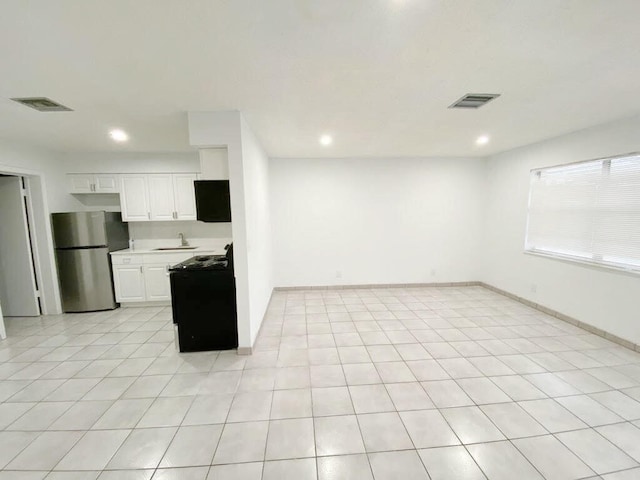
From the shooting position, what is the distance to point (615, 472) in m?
1.53

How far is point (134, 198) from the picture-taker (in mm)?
4359

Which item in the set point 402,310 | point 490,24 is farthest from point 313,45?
point 402,310

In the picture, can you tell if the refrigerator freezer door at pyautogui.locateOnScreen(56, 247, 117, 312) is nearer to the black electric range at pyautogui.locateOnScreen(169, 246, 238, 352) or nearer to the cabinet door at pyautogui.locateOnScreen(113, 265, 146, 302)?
the cabinet door at pyautogui.locateOnScreen(113, 265, 146, 302)

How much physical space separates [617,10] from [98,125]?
435 cm

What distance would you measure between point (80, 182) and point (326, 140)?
161 inches

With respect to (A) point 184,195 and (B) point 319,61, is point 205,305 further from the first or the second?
(B) point 319,61

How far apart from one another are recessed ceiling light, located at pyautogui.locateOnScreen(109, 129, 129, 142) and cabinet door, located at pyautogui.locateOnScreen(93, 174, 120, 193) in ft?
3.35

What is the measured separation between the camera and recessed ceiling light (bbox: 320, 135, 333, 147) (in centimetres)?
348

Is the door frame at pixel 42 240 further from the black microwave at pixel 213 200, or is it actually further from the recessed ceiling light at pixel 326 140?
the recessed ceiling light at pixel 326 140

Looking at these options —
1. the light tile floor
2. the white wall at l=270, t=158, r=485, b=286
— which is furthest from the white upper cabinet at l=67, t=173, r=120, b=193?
the white wall at l=270, t=158, r=485, b=286

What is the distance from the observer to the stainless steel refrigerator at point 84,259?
156 inches

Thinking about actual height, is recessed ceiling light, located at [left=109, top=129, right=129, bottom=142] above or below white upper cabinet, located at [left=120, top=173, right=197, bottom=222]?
above

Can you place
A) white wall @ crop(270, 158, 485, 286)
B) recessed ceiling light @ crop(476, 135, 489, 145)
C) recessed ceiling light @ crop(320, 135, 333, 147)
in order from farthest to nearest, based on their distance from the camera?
white wall @ crop(270, 158, 485, 286) < recessed ceiling light @ crop(476, 135, 489, 145) < recessed ceiling light @ crop(320, 135, 333, 147)

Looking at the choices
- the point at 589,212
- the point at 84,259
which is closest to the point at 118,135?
the point at 84,259
